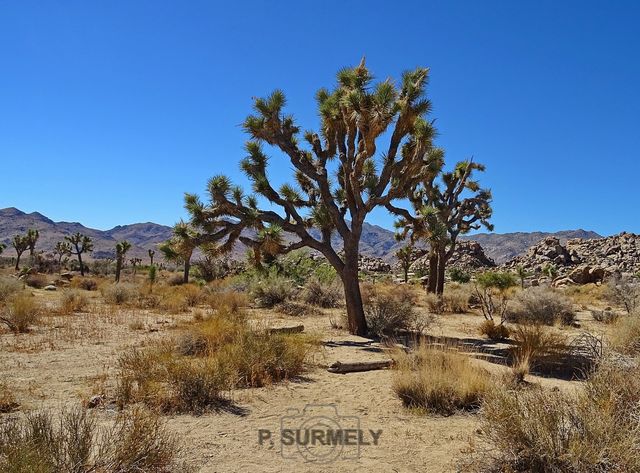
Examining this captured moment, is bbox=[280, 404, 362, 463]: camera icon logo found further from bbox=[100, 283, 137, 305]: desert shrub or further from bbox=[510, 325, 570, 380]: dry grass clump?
bbox=[100, 283, 137, 305]: desert shrub

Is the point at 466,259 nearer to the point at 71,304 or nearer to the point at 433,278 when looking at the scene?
the point at 433,278

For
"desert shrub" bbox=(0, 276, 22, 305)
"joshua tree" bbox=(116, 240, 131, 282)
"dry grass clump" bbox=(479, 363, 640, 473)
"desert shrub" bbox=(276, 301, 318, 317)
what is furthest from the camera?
"joshua tree" bbox=(116, 240, 131, 282)

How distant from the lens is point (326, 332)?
11.7 metres

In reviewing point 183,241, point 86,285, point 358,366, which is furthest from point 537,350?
point 86,285

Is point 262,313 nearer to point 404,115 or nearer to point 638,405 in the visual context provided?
point 404,115

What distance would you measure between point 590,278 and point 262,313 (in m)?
25.1

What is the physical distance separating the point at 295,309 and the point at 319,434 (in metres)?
10.7

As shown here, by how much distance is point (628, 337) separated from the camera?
779cm

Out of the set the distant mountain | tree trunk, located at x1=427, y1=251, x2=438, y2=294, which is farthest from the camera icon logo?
the distant mountain

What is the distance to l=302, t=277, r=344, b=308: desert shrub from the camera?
1733 cm

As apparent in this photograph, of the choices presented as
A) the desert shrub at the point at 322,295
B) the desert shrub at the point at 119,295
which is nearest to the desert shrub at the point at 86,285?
the desert shrub at the point at 119,295

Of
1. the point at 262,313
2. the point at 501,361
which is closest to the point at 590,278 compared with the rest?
the point at 262,313

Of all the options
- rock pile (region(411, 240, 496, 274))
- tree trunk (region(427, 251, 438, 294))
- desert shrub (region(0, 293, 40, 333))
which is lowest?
desert shrub (region(0, 293, 40, 333))

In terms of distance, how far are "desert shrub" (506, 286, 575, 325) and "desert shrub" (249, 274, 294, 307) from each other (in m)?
7.57
